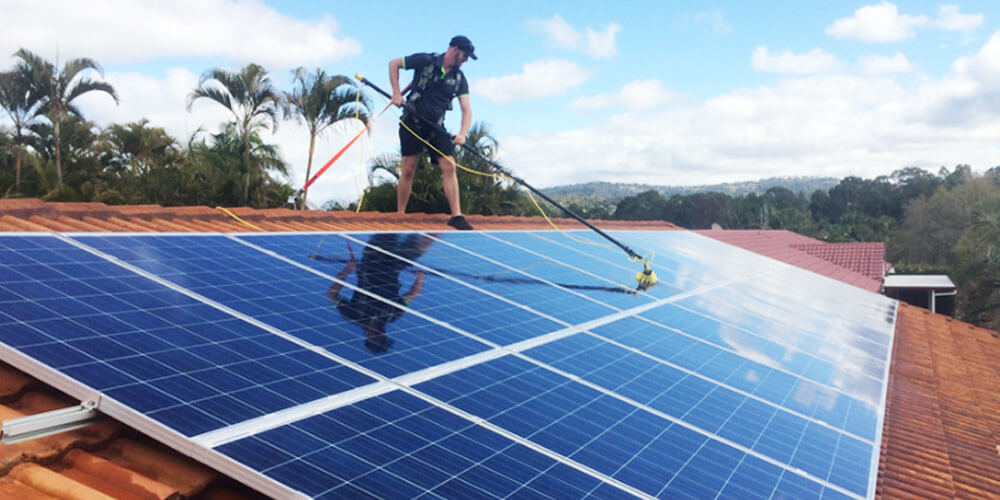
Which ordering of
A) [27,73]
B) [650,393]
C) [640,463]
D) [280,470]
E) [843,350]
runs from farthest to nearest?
[27,73]
[843,350]
[650,393]
[640,463]
[280,470]

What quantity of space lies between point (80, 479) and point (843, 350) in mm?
7781

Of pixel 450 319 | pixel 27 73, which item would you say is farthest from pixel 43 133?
pixel 450 319

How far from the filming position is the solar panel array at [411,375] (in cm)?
272

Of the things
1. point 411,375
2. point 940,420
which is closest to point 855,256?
point 940,420

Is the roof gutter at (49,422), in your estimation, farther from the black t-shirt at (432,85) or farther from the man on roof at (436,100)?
the black t-shirt at (432,85)

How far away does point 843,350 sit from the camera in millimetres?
8078

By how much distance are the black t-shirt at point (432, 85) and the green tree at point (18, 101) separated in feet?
81.4

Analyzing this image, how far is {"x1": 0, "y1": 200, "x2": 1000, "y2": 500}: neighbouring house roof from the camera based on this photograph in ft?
8.56

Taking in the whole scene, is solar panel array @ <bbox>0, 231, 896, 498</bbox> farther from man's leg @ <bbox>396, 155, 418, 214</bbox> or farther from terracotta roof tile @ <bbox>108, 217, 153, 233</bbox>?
man's leg @ <bbox>396, 155, 418, 214</bbox>

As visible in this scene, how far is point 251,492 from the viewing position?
2.79 m

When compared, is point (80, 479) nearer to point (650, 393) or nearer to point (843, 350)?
point (650, 393)

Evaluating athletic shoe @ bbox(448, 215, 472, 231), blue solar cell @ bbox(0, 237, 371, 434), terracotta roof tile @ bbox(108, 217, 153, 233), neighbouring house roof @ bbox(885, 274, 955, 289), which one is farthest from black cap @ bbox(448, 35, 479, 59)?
neighbouring house roof @ bbox(885, 274, 955, 289)

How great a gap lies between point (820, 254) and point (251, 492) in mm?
27933

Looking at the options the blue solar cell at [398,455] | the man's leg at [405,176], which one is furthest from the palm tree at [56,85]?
the blue solar cell at [398,455]
